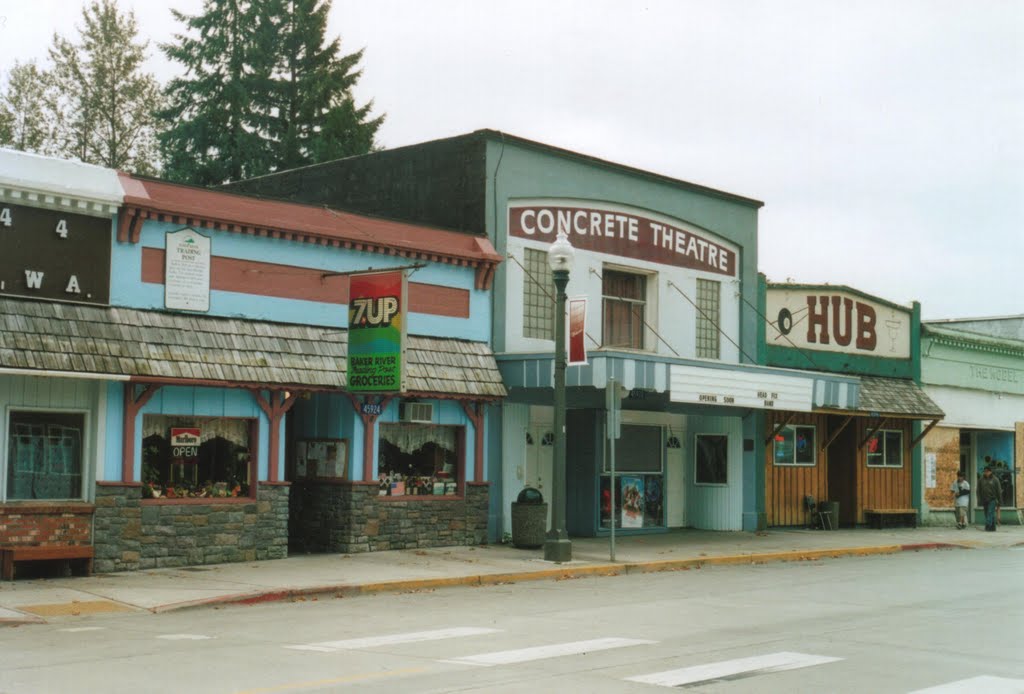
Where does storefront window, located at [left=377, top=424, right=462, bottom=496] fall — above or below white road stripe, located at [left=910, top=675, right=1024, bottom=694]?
above

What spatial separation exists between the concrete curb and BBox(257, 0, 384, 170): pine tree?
27.6 metres

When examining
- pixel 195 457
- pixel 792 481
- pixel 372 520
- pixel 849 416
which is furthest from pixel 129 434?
pixel 849 416

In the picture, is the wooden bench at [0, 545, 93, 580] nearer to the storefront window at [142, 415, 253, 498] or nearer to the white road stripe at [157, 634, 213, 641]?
the storefront window at [142, 415, 253, 498]

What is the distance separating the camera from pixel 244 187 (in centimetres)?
3019

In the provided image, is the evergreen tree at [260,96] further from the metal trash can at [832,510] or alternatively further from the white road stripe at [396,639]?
the white road stripe at [396,639]

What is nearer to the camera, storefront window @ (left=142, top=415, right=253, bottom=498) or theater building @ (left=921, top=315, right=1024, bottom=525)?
storefront window @ (left=142, top=415, right=253, bottom=498)

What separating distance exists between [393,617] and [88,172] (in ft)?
26.8

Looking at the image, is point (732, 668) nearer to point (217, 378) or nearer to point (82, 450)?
point (217, 378)

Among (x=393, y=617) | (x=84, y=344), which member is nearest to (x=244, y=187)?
(x=84, y=344)

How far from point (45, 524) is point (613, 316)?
41.7 ft

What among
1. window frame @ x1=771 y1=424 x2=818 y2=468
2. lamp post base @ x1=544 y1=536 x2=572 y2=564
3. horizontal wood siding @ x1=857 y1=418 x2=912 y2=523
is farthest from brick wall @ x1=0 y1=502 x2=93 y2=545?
horizontal wood siding @ x1=857 y1=418 x2=912 y2=523

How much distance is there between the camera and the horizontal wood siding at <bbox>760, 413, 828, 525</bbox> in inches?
1134

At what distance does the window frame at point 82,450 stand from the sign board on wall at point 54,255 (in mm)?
1524

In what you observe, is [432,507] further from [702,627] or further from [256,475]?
[702,627]
